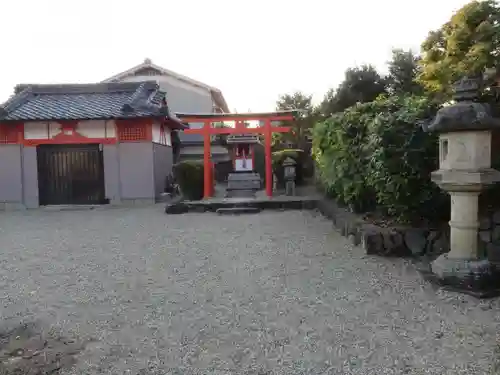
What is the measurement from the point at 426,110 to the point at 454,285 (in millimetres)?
2664

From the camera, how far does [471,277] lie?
4.70 m

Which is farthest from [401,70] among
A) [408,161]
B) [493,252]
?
[493,252]

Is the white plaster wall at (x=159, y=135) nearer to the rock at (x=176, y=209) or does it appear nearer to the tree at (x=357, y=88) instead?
the rock at (x=176, y=209)

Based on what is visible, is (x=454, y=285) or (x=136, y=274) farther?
(x=136, y=274)

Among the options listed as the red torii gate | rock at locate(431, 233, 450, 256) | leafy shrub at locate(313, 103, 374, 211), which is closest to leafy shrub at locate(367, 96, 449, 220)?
rock at locate(431, 233, 450, 256)

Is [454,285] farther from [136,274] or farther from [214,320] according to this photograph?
[136,274]

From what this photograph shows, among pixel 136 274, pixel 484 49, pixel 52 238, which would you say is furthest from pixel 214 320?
pixel 484 49

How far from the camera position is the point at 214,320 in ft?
13.7

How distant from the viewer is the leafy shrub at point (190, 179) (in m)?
16.0

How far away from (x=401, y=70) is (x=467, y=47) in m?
7.40

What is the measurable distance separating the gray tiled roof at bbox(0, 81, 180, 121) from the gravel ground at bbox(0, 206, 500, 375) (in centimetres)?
755

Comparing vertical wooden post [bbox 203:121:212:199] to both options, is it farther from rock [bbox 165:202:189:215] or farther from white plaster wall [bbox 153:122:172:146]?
rock [bbox 165:202:189:215]

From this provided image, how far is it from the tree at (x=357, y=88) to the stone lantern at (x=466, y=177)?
Answer: 14.1 m

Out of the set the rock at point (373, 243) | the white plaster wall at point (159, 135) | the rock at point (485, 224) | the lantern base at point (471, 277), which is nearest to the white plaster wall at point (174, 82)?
the white plaster wall at point (159, 135)
